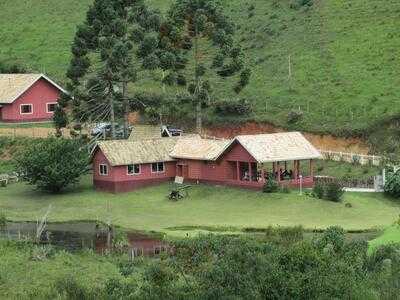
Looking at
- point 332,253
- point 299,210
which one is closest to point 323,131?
point 299,210

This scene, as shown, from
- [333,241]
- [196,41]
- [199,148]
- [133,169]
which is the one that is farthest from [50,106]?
[333,241]

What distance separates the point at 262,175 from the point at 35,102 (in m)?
32.4

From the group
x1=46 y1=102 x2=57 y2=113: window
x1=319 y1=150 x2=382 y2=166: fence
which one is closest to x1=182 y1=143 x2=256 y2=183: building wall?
x1=319 y1=150 x2=382 y2=166: fence

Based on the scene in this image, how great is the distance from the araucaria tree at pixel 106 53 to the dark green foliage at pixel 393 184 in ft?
72.8

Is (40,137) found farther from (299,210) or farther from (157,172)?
(299,210)

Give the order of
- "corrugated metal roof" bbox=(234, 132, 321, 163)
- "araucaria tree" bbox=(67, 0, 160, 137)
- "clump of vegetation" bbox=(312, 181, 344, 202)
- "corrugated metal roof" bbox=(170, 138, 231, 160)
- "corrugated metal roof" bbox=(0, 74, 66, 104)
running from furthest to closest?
"corrugated metal roof" bbox=(0, 74, 66, 104), "araucaria tree" bbox=(67, 0, 160, 137), "corrugated metal roof" bbox=(170, 138, 231, 160), "corrugated metal roof" bbox=(234, 132, 321, 163), "clump of vegetation" bbox=(312, 181, 344, 202)

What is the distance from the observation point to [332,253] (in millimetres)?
38500

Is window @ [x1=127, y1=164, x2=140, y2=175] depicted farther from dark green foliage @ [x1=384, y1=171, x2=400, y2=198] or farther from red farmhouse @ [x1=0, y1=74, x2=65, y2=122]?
red farmhouse @ [x1=0, y1=74, x2=65, y2=122]

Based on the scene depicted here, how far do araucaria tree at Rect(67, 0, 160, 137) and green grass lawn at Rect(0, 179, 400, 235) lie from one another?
11.0m

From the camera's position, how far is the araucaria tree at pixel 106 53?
240 feet

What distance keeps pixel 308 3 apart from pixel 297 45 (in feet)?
29.2

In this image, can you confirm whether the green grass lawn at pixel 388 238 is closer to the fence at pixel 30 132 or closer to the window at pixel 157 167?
the window at pixel 157 167

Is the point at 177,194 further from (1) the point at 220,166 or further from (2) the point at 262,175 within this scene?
(2) the point at 262,175

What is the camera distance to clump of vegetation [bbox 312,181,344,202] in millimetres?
57719
